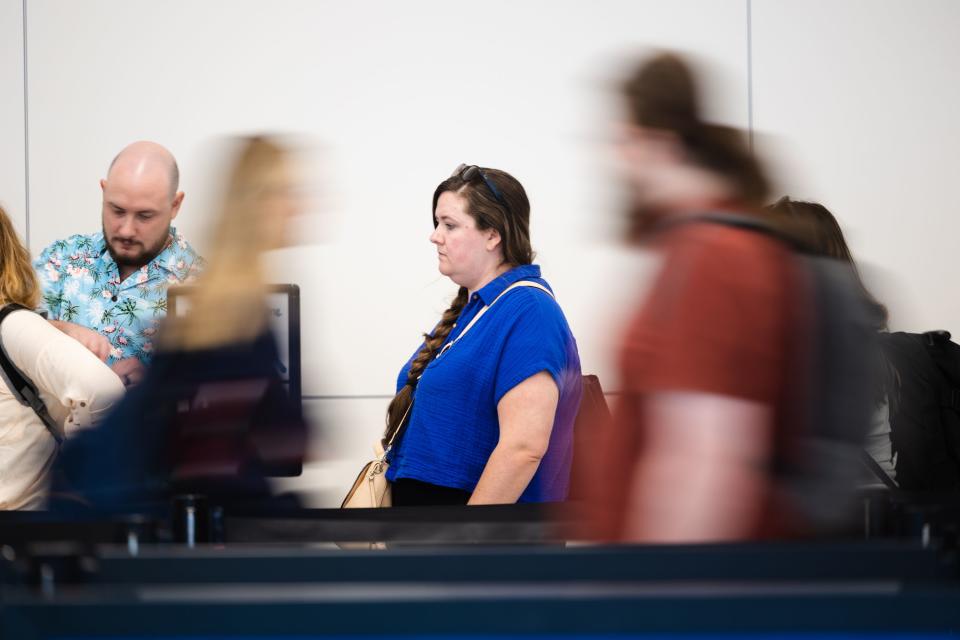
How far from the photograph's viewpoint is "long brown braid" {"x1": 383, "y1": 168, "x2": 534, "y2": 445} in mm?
2473

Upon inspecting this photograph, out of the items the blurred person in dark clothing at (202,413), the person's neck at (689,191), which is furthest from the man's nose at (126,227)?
the person's neck at (689,191)

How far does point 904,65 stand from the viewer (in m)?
4.64

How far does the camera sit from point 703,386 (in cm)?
120

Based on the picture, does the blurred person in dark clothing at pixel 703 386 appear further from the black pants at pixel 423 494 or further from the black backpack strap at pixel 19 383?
the black backpack strap at pixel 19 383

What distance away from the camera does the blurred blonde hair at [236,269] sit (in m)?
1.64

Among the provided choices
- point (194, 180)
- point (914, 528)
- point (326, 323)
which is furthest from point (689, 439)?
point (194, 180)

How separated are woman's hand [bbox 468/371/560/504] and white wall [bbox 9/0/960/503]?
7.89 feet

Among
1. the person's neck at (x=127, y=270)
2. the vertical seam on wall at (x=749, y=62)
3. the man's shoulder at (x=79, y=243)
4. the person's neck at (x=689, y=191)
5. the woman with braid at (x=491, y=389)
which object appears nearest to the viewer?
the person's neck at (x=689, y=191)

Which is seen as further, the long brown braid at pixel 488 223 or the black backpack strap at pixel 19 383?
the long brown braid at pixel 488 223

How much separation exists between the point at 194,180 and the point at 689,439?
3995 millimetres

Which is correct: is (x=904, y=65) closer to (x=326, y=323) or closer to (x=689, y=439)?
(x=326, y=323)

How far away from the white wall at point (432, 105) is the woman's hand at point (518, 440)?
7.89 ft

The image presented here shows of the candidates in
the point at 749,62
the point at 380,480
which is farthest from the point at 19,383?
the point at 749,62

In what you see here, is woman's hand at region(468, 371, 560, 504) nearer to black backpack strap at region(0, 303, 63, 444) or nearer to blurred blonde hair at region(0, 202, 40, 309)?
black backpack strap at region(0, 303, 63, 444)
